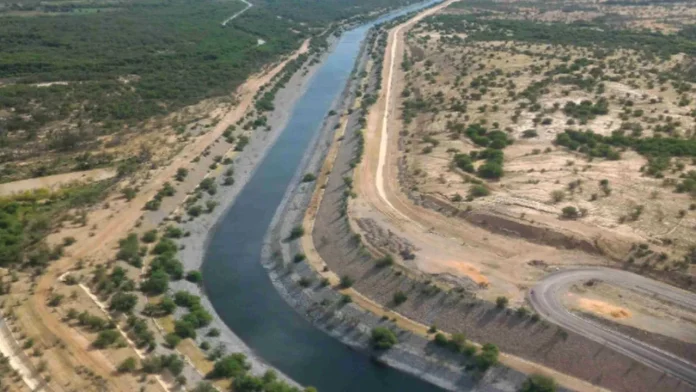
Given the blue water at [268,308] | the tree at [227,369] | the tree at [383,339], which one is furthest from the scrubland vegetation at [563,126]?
the tree at [227,369]

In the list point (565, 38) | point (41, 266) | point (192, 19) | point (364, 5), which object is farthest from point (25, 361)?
point (364, 5)

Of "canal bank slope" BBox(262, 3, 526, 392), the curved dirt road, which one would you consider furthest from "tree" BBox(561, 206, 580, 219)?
"canal bank slope" BBox(262, 3, 526, 392)

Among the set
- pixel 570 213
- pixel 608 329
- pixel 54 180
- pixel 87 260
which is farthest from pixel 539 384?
pixel 54 180

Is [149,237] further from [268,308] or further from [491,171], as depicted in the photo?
[491,171]

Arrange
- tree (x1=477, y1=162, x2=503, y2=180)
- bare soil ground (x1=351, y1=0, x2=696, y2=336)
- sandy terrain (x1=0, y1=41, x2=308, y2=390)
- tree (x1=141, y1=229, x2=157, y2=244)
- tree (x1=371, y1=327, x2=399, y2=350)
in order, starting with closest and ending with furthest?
sandy terrain (x1=0, y1=41, x2=308, y2=390)
tree (x1=371, y1=327, x2=399, y2=350)
bare soil ground (x1=351, y1=0, x2=696, y2=336)
tree (x1=141, y1=229, x2=157, y2=244)
tree (x1=477, y1=162, x2=503, y2=180)

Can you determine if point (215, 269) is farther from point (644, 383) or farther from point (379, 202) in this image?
point (644, 383)

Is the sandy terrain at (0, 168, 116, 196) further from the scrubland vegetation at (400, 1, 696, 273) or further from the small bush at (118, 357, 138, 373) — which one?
the scrubland vegetation at (400, 1, 696, 273)
